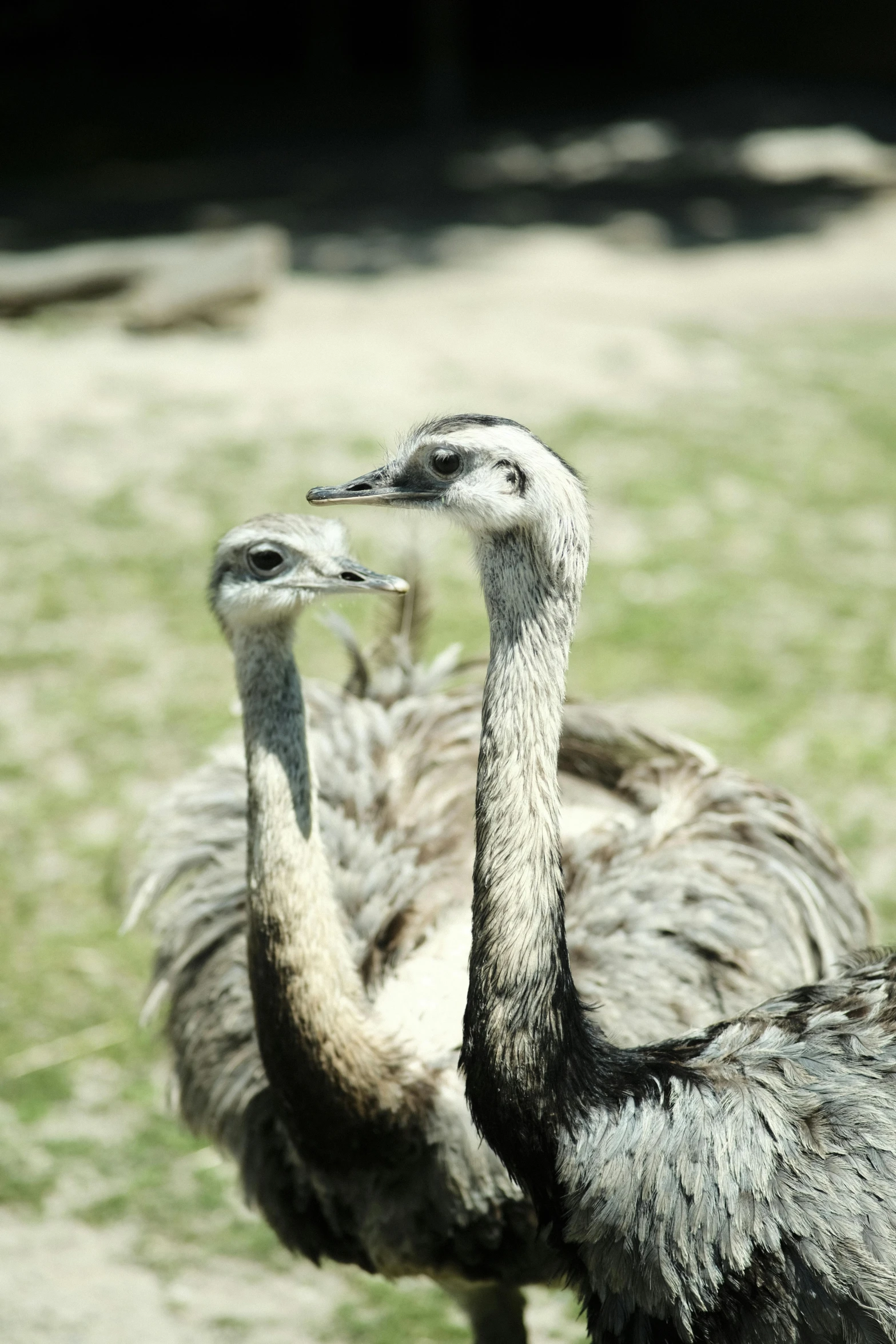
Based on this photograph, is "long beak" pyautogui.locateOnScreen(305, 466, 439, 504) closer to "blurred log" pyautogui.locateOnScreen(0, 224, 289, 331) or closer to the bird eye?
the bird eye

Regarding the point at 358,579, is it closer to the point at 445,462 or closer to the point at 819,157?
the point at 445,462

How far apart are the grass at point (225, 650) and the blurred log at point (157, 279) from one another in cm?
139

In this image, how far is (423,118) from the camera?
58.6ft

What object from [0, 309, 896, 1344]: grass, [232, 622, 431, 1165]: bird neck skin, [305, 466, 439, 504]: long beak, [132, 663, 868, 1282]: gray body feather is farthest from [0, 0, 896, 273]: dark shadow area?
[305, 466, 439, 504]: long beak

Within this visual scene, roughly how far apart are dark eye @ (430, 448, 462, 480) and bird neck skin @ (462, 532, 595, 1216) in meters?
0.12

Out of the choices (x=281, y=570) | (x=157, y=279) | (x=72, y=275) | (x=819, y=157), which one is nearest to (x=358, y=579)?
(x=281, y=570)

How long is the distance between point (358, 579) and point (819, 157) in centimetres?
1325

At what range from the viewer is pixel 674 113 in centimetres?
1653

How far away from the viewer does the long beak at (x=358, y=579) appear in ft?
8.73

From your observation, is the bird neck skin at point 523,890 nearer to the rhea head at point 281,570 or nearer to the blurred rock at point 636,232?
the rhea head at point 281,570

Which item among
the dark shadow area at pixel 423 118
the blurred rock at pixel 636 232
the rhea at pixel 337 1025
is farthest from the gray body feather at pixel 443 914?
the blurred rock at pixel 636 232

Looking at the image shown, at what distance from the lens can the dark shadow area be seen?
1333 cm

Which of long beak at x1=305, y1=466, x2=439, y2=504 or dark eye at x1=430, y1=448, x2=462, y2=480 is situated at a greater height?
dark eye at x1=430, y1=448, x2=462, y2=480

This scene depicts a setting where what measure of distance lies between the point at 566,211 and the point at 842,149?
3.19 m
